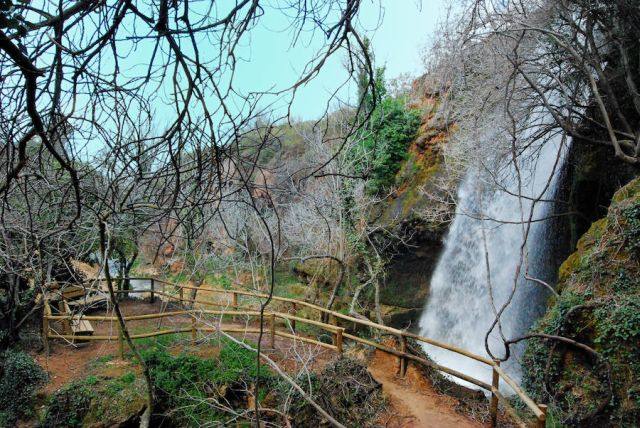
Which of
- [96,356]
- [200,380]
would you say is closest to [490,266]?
[200,380]

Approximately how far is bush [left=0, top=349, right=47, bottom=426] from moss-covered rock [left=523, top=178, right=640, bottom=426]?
8206mm

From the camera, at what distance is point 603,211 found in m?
10.2

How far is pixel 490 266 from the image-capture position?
11.6 meters

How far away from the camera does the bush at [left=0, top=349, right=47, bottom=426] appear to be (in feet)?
24.9

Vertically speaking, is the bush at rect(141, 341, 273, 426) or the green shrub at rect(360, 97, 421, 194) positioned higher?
the green shrub at rect(360, 97, 421, 194)

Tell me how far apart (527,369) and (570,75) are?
4.89 meters

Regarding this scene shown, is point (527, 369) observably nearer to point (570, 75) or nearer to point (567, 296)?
point (567, 296)

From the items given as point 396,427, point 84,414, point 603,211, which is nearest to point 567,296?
point 396,427

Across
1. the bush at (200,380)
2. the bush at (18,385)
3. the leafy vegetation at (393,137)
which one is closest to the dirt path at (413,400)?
the bush at (200,380)

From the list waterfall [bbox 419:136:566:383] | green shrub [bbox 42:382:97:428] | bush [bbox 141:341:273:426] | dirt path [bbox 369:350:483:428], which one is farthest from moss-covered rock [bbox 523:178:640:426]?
green shrub [bbox 42:382:97:428]

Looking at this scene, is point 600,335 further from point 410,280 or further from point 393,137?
point 393,137

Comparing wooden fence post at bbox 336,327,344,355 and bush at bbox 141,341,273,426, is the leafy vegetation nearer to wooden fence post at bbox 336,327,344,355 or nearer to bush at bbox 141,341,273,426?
wooden fence post at bbox 336,327,344,355

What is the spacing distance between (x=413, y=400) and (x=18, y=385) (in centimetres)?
673

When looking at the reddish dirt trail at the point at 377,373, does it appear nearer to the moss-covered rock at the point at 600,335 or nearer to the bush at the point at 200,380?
the bush at the point at 200,380
